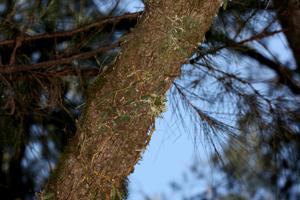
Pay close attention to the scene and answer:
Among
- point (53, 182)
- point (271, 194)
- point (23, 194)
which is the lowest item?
point (53, 182)

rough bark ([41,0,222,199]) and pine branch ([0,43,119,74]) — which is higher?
pine branch ([0,43,119,74])

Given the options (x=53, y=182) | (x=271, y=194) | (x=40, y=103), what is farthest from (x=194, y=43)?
(x=271, y=194)

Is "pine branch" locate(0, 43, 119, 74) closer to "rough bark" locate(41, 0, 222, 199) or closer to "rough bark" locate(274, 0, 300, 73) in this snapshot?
"rough bark" locate(41, 0, 222, 199)

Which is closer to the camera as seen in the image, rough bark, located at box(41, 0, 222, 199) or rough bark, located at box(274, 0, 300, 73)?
rough bark, located at box(41, 0, 222, 199)

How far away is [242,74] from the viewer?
1506 millimetres

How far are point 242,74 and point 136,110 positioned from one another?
0.66 m

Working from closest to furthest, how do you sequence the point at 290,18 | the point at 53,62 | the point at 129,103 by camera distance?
1. the point at 129,103
2. the point at 53,62
3. the point at 290,18

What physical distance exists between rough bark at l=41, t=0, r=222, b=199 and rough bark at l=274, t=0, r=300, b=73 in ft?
2.05

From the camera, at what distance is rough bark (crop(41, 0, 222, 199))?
90 centimetres

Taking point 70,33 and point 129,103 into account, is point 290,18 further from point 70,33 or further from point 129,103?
point 129,103

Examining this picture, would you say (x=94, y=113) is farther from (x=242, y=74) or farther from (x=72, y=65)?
(x=242, y=74)

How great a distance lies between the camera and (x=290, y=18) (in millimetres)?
1583

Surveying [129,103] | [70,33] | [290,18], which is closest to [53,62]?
[70,33]

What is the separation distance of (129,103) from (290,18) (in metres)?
0.84
